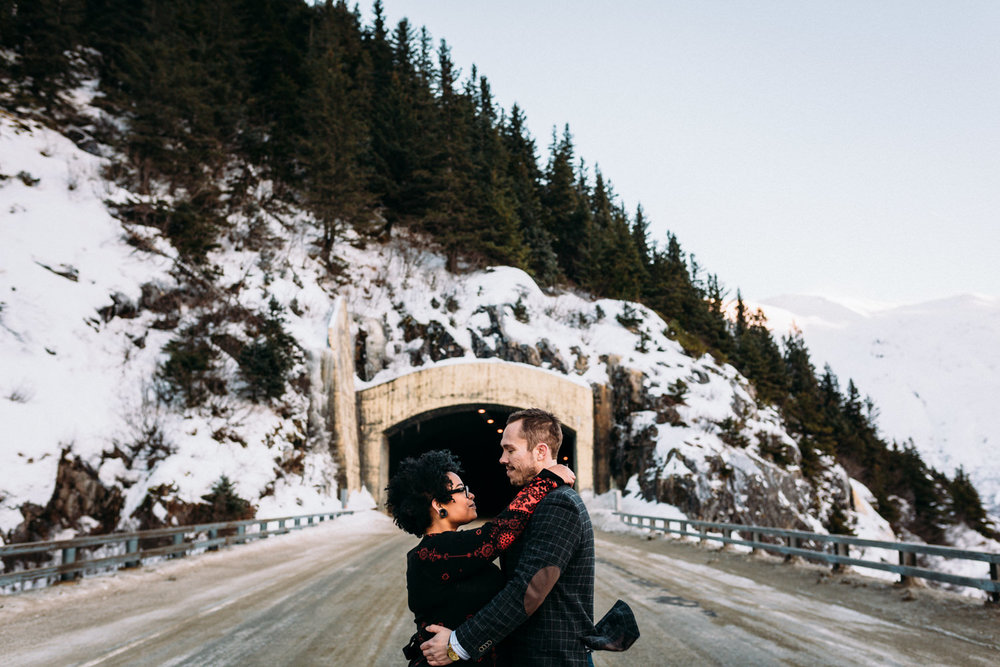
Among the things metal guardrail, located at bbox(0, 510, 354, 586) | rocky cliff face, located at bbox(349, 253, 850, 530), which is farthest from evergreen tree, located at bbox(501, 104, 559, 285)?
metal guardrail, located at bbox(0, 510, 354, 586)

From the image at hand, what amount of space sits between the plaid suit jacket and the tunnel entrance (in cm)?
2530

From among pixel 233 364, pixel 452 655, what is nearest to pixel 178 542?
pixel 233 364

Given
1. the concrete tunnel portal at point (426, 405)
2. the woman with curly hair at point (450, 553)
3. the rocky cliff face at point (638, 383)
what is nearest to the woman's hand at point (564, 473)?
the woman with curly hair at point (450, 553)

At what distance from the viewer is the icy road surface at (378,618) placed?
6273 millimetres

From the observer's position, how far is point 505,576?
2.69 metres

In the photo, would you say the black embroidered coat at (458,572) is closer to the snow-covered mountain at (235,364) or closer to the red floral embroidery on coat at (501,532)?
the red floral embroidery on coat at (501,532)

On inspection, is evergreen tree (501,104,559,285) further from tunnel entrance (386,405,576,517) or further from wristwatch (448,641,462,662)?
wristwatch (448,641,462,662)

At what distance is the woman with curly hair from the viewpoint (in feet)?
8.21

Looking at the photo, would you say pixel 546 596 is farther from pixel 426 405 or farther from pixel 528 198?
pixel 528 198

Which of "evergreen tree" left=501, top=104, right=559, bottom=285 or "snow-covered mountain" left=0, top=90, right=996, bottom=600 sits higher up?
"evergreen tree" left=501, top=104, right=559, bottom=285

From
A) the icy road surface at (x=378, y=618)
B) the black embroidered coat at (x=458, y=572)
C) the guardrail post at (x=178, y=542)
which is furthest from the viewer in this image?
the guardrail post at (x=178, y=542)

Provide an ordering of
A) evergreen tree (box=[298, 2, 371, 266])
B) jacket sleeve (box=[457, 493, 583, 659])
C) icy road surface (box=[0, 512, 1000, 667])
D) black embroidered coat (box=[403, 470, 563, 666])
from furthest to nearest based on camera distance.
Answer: evergreen tree (box=[298, 2, 371, 266]) < icy road surface (box=[0, 512, 1000, 667]) < black embroidered coat (box=[403, 470, 563, 666]) < jacket sleeve (box=[457, 493, 583, 659])

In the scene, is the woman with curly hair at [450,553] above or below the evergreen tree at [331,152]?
below

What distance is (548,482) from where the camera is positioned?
8.75 feet
